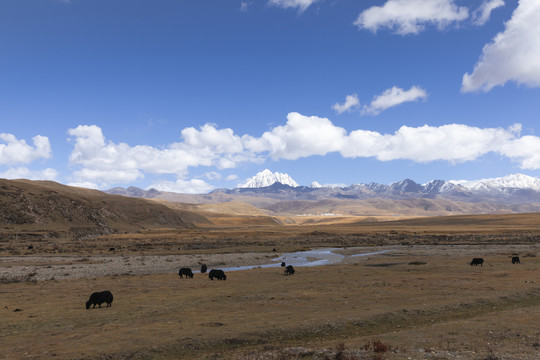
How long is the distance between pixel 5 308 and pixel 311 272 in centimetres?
2496

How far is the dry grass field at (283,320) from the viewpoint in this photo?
12859mm

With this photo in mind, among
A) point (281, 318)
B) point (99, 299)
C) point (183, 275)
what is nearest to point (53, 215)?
point (183, 275)

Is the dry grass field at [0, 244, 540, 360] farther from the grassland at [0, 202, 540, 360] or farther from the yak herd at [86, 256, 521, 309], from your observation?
the yak herd at [86, 256, 521, 309]

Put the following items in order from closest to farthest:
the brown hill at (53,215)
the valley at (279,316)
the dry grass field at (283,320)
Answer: the dry grass field at (283,320) < the valley at (279,316) < the brown hill at (53,215)

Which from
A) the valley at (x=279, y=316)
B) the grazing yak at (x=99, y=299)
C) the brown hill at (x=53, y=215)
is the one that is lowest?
the valley at (x=279, y=316)

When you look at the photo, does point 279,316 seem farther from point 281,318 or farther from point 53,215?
point 53,215

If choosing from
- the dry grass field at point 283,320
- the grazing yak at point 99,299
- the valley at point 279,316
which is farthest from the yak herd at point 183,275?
the dry grass field at point 283,320

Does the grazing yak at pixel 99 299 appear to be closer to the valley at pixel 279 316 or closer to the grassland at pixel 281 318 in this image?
the valley at pixel 279 316

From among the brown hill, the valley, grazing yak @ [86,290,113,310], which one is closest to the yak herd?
grazing yak @ [86,290,113,310]

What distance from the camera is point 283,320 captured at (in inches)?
675

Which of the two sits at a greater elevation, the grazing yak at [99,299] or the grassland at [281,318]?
the grazing yak at [99,299]

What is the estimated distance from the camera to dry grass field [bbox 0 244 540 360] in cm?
1286

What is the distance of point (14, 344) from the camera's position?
47.6 feet

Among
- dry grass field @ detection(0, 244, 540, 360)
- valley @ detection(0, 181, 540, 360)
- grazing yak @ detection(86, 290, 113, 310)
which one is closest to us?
dry grass field @ detection(0, 244, 540, 360)
